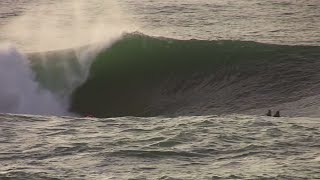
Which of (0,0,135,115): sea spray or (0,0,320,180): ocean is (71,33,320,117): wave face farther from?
(0,0,135,115): sea spray

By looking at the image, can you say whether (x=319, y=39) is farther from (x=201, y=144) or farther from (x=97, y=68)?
(x=201, y=144)

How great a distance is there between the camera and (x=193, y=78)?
756 inches

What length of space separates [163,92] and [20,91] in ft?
10.6

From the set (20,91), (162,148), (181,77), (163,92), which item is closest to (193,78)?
(181,77)

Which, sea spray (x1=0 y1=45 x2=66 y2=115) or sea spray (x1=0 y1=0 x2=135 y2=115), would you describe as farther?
sea spray (x1=0 y1=0 x2=135 y2=115)

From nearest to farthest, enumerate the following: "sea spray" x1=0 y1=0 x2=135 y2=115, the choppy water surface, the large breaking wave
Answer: the choppy water surface, the large breaking wave, "sea spray" x1=0 y1=0 x2=135 y2=115

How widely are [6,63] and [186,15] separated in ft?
48.9

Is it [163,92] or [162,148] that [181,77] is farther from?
[162,148]

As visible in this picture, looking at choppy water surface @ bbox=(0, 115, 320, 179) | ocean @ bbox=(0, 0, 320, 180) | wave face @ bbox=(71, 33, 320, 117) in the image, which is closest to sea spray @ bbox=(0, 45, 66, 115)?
ocean @ bbox=(0, 0, 320, 180)

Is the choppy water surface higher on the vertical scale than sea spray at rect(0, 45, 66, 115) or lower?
higher

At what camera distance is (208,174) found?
28.2ft

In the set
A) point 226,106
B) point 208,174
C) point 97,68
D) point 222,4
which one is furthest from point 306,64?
point 222,4

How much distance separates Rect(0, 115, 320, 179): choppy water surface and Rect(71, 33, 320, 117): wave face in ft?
13.7

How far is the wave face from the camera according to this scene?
54.4ft
